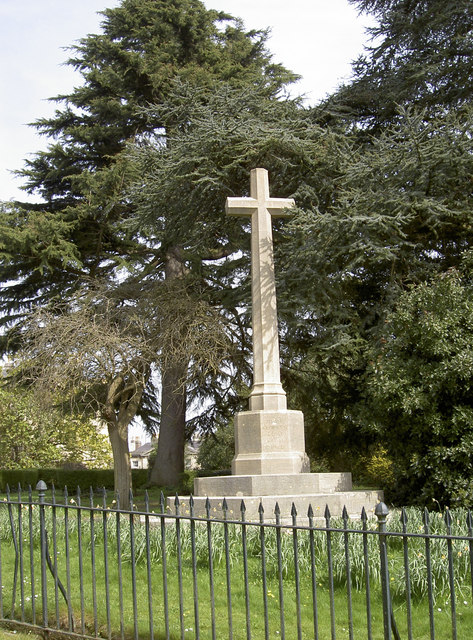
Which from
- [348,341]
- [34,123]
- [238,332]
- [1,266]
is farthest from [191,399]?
[34,123]

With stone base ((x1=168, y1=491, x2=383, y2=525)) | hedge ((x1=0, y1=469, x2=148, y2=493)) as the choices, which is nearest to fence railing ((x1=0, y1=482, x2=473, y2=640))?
stone base ((x1=168, y1=491, x2=383, y2=525))

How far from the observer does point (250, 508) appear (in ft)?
30.6

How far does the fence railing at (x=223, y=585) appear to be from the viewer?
4.97 m

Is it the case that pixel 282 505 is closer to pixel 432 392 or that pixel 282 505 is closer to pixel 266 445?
pixel 266 445

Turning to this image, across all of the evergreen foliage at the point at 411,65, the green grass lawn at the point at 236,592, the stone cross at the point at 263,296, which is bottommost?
the green grass lawn at the point at 236,592

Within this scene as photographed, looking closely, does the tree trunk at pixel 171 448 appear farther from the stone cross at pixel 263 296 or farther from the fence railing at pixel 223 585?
the fence railing at pixel 223 585

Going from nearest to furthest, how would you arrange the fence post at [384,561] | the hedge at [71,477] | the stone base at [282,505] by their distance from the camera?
the fence post at [384,561], the stone base at [282,505], the hedge at [71,477]

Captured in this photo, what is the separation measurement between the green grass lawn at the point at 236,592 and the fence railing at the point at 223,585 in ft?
0.04

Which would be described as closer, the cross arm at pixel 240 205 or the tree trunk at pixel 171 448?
the cross arm at pixel 240 205

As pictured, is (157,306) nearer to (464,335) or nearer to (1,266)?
(1,266)

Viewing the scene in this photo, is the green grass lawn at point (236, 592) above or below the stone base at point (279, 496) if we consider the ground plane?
below

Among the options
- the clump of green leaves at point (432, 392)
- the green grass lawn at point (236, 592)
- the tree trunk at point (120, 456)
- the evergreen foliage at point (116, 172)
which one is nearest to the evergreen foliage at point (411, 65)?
the evergreen foliage at point (116, 172)

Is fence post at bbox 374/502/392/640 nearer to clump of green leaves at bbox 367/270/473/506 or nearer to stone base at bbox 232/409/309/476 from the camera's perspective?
clump of green leaves at bbox 367/270/473/506

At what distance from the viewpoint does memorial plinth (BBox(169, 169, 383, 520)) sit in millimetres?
9719
